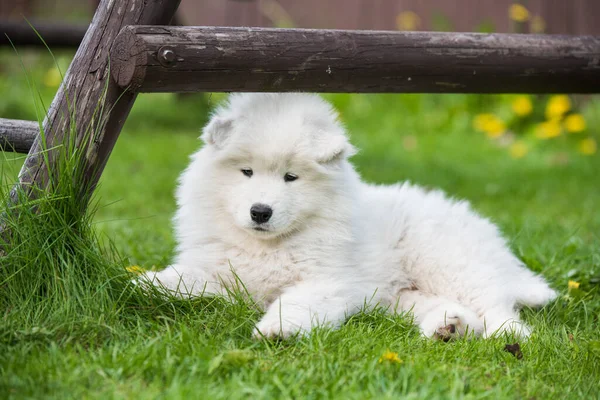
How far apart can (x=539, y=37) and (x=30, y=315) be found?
276 centimetres

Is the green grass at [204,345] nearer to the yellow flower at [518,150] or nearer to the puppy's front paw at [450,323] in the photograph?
the puppy's front paw at [450,323]

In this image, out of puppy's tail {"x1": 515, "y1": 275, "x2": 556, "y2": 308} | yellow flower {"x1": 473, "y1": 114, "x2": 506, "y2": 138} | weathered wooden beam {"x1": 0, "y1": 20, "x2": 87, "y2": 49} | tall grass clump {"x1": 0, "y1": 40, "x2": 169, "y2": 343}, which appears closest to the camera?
tall grass clump {"x1": 0, "y1": 40, "x2": 169, "y2": 343}

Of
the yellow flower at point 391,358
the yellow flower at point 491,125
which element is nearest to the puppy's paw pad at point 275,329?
the yellow flower at point 391,358

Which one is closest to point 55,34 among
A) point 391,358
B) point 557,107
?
point 391,358

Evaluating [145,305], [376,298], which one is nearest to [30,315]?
[145,305]

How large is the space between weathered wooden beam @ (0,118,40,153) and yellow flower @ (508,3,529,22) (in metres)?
8.00

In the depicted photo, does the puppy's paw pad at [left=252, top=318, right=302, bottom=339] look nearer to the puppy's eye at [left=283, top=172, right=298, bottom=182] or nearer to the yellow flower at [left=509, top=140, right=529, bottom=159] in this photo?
the puppy's eye at [left=283, top=172, right=298, bottom=182]

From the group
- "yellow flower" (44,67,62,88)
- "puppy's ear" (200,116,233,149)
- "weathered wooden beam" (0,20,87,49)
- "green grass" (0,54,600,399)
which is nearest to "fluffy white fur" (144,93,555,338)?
"puppy's ear" (200,116,233,149)

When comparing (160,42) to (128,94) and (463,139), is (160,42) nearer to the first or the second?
(128,94)

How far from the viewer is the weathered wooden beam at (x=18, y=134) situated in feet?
10.3

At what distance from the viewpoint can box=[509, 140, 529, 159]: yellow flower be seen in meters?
8.55

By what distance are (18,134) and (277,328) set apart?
1413mm

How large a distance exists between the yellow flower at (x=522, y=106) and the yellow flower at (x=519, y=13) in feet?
4.22

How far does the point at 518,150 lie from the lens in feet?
28.3
